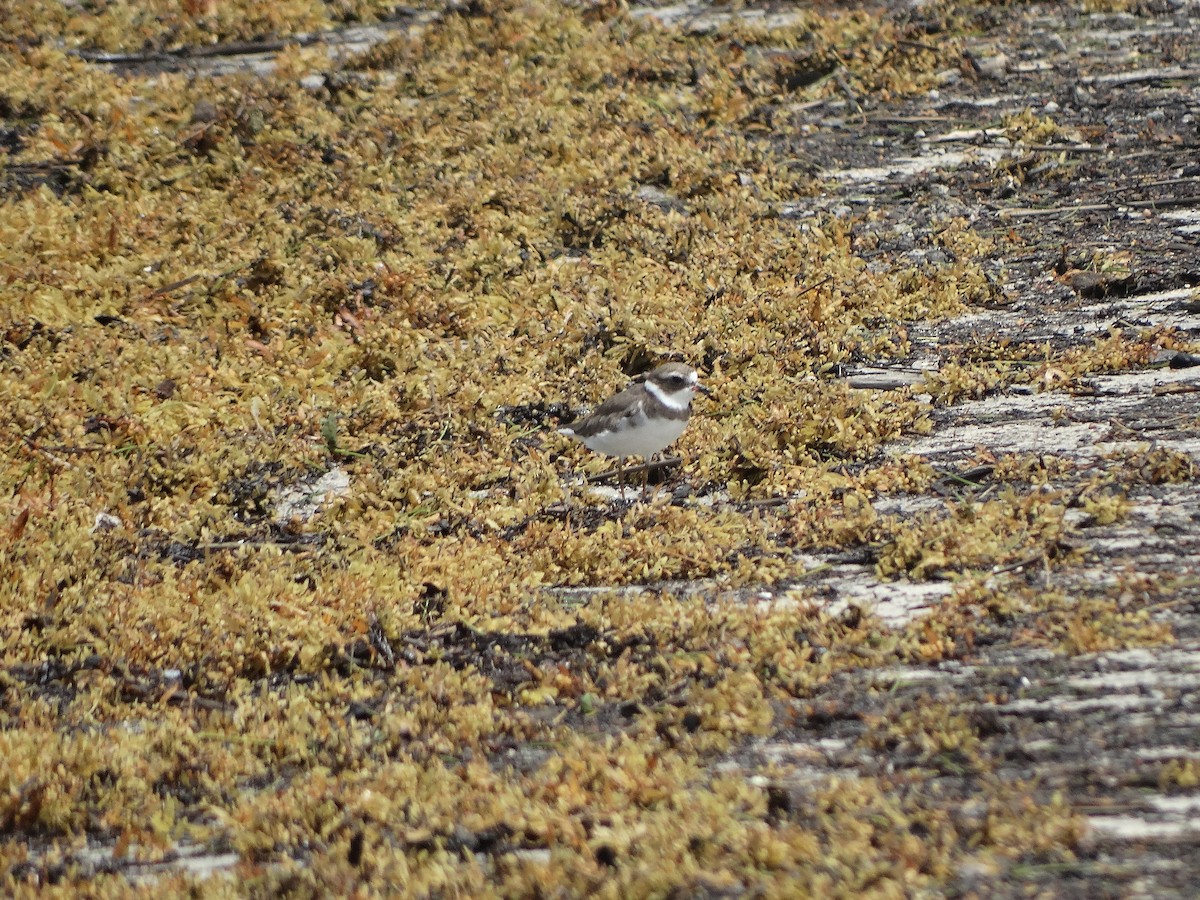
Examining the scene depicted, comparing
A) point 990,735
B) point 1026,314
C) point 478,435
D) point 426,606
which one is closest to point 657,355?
point 478,435

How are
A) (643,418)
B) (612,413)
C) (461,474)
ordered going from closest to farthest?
(643,418)
(612,413)
(461,474)

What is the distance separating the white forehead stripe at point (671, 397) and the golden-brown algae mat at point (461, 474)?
0.31 metres

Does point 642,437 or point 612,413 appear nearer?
point 642,437

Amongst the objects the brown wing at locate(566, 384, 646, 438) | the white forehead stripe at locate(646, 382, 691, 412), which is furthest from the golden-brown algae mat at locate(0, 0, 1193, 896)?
the brown wing at locate(566, 384, 646, 438)

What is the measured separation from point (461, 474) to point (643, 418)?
1540mm

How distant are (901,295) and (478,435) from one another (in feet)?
13.4

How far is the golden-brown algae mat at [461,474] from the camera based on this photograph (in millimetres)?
5434

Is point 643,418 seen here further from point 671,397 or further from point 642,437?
point 671,397

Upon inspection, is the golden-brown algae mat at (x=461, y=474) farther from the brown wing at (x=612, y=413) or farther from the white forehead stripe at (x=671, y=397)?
the brown wing at (x=612, y=413)

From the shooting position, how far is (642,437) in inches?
339

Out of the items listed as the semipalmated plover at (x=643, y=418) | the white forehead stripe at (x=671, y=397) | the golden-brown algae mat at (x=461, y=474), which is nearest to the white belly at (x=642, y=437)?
the semipalmated plover at (x=643, y=418)

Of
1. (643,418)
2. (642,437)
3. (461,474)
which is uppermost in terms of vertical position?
(643,418)

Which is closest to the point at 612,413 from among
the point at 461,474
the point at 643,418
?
the point at 643,418

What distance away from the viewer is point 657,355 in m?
10.8
